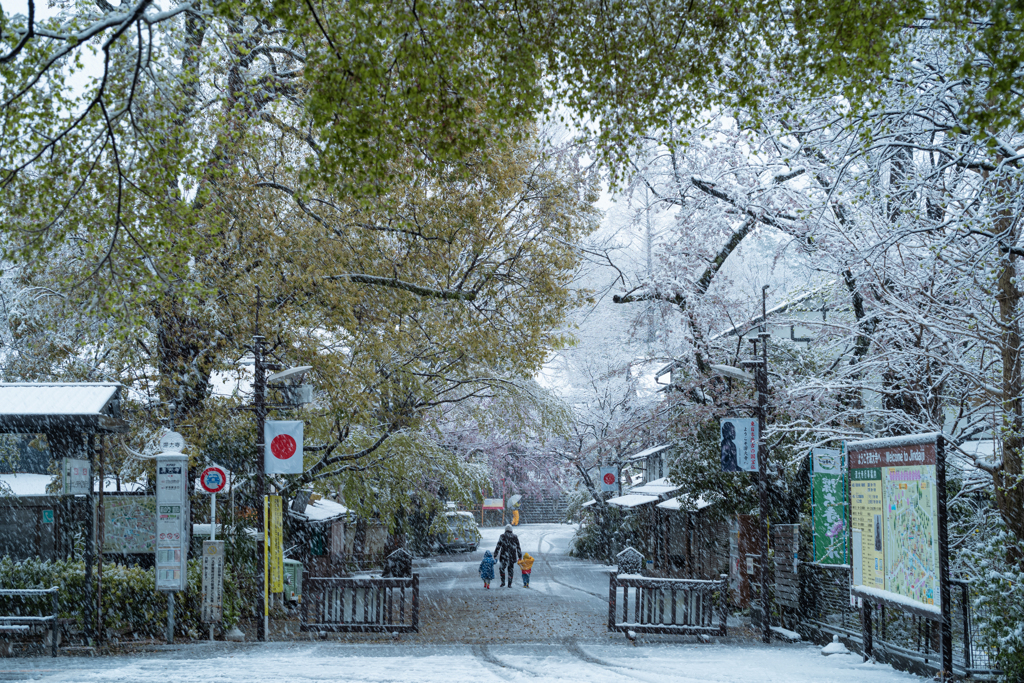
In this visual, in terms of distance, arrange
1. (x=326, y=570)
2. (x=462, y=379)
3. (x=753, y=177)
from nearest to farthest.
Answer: (x=753, y=177) < (x=462, y=379) < (x=326, y=570)

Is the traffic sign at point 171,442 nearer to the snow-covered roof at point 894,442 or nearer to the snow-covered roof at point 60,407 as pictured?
the snow-covered roof at point 60,407

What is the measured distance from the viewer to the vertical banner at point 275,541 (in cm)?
1518

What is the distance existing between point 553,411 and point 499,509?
168ft

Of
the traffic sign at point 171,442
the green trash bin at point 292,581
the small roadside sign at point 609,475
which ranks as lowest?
the green trash bin at point 292,581

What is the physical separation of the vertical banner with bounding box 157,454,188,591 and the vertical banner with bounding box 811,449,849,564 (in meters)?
9.82

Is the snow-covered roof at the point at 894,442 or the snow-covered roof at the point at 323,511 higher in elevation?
the snow-covered roof at the point at 894,442

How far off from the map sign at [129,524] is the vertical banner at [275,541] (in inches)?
87.6

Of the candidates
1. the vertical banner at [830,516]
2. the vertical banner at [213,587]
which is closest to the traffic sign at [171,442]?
the vertical banner at [213,587]

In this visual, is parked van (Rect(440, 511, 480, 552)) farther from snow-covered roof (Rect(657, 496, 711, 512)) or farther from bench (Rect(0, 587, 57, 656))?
bench (Rect(0, 587, 57, 656))

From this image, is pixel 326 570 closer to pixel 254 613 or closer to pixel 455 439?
pixel 254 613

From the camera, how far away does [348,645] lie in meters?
13.2

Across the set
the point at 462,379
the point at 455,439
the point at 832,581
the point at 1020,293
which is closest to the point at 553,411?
the point at 462,379

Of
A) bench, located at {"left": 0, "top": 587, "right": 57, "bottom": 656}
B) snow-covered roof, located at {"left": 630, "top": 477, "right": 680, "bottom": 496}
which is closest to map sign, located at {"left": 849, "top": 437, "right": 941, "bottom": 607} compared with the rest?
bench, located at {"left": 0, "top": 587, "right": 57, "bottom": 656}

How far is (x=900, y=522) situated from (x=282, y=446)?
31.6ft
